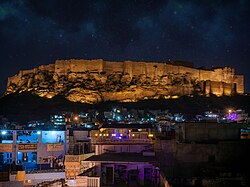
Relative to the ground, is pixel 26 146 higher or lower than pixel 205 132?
lower

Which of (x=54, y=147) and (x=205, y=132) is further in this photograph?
(x=54, y=147)

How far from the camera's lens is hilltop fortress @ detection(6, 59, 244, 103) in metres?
79.6

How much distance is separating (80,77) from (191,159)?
72.1 m

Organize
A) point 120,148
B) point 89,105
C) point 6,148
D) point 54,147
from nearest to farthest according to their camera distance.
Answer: point 120,148, point 6,148, point 54,147, point 89,105

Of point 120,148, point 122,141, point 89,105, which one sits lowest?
point 120,148

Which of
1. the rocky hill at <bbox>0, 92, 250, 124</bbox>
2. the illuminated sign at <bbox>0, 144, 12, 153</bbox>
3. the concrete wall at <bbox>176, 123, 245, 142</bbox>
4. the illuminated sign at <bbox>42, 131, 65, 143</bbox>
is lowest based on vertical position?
the illuminated sign at <bbox>0, 144, 12, 153</bbox>

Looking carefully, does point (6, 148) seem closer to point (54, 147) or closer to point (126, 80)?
point (54, 147)

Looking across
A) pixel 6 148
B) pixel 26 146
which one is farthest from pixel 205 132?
pixel 6 148

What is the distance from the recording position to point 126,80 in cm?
8325

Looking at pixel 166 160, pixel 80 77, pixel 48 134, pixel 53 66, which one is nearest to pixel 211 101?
pixel 80 77

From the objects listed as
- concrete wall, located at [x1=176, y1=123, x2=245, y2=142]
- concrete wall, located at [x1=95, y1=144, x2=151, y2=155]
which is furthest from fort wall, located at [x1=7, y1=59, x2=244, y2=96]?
concrete wall, located at [x1=176, y1=123, x2=245, y2=142]

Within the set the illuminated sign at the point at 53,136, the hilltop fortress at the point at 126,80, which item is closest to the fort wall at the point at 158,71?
the hilltop fortress at the point at 126,80

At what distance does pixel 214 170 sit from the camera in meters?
11.0

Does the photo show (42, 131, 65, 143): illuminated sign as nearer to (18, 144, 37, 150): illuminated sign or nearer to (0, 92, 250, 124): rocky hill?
(18, 144, 37, 150): illuminated sign
